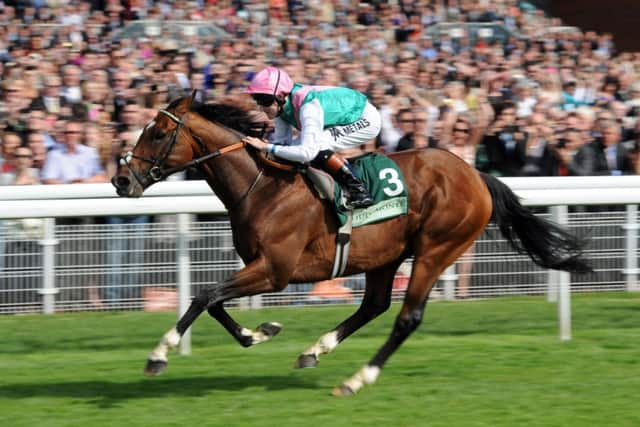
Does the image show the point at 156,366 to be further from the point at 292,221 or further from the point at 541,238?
the point at 541,238

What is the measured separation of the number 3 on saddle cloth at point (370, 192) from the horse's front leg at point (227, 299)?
40cm

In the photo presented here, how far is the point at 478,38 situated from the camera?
49.1 ft

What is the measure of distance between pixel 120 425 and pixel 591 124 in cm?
649

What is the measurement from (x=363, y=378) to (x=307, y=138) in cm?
119

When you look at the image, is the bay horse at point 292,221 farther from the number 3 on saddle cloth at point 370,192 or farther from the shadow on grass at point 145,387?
the shadow on grass at point 145,387

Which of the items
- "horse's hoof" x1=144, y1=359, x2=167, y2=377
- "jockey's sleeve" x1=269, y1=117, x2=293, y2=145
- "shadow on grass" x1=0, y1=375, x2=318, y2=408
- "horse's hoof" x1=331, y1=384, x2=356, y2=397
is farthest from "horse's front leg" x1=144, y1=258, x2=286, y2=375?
"jockey's sleeve" x1=269, y1=117, x2=293, y2=145

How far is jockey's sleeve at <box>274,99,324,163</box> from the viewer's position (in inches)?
216

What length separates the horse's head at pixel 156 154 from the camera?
5516 mm

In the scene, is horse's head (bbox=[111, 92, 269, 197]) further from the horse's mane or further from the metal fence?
the metal fence

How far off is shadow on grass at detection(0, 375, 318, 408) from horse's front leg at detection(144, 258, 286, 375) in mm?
219

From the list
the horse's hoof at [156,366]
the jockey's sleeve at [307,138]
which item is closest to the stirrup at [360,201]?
the jockey's sleeve at [307,138]

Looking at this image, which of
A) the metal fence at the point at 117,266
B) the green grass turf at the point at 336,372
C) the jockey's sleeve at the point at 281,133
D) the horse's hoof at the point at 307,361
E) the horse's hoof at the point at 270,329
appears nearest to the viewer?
the green grass turf at the point at 336,372

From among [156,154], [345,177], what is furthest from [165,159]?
[345,177]

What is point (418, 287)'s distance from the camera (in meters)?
5.90
